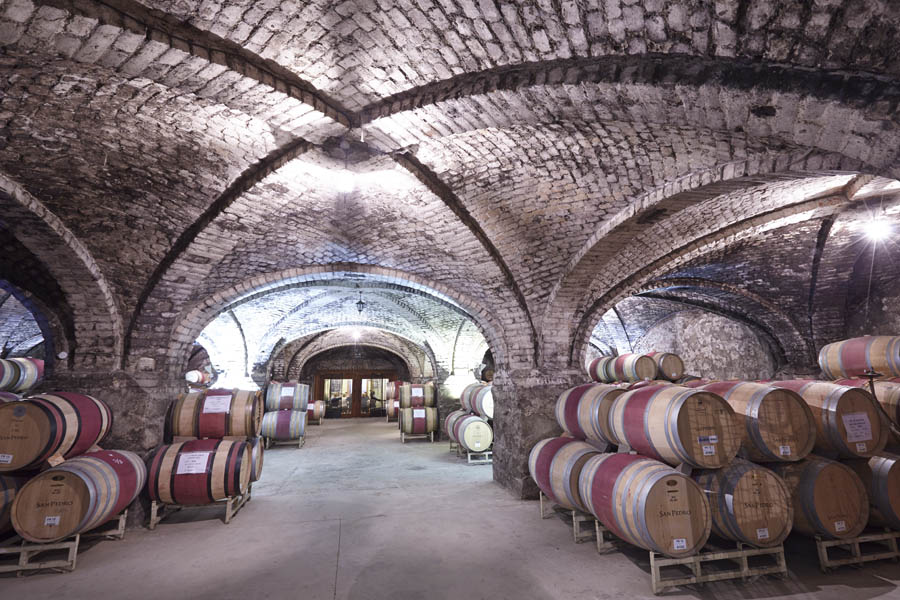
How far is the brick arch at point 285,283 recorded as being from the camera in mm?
5719

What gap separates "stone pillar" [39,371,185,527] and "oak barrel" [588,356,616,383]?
7812 mm

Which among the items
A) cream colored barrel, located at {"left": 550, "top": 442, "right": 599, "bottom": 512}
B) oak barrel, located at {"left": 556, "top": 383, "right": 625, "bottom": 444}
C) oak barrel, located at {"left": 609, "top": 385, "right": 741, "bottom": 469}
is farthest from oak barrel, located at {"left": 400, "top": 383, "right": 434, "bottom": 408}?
oak barrel, located at {"left": 609, "top": 385, "right": 741, "bottom": 469}

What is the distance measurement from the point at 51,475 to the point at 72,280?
221 cm

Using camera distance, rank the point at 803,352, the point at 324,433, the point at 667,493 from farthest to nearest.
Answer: the point at 324,433
the point at 803,352
the point at 667,493

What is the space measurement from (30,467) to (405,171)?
4.41 metres

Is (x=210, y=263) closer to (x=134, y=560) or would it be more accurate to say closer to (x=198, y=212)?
(x=198, y=212)

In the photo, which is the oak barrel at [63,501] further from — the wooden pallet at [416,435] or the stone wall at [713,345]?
the stone wall at [713,345]

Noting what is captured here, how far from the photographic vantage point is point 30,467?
3.83 meters

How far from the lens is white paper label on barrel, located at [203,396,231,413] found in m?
5.36

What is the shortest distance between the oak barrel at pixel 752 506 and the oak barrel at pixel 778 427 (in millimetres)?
192

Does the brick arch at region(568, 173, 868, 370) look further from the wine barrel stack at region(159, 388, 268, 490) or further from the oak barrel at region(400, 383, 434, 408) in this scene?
the oak barrel at region(400, 383, 434, 408)

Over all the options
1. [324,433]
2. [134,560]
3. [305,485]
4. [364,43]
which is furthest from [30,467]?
[324,433]

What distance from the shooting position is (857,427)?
3.46 metres

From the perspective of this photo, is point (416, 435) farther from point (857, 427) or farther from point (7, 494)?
point (857, 427)
